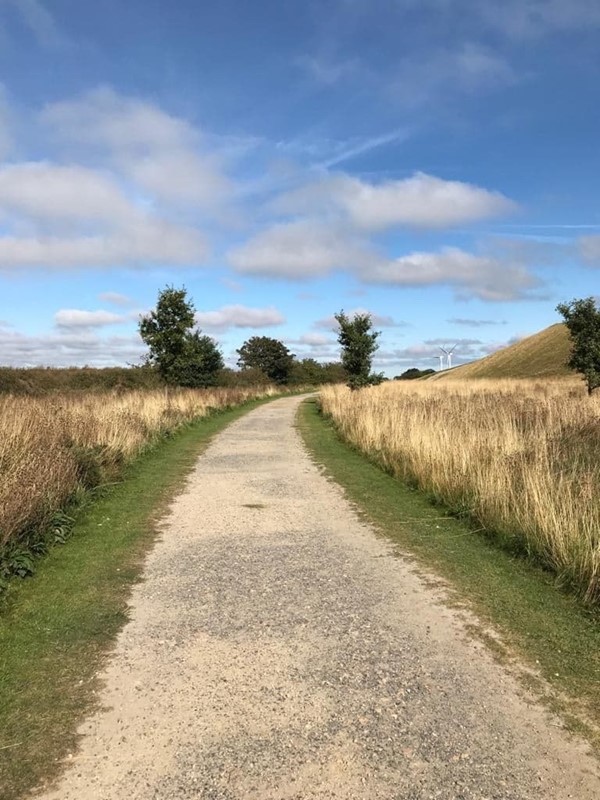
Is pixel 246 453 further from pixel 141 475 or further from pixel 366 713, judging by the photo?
pixel 366 713

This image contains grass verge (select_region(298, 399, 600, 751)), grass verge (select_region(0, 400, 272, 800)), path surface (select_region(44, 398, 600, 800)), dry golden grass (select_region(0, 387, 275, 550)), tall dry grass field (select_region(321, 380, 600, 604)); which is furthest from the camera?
dry golden grass (select_region(0, 387, 275, 550))

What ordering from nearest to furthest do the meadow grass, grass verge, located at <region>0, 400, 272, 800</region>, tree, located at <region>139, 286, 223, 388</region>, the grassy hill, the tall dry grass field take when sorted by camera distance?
grass verge, located at <region>0, 400, 272, 800</region> → the tall dry grass field → the meadow grass → tree, located at <region>139, 286, 223, 388</region> → the grassy hill

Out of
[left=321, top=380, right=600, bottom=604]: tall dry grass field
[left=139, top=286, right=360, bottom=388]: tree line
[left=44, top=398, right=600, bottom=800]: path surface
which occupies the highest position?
[left=139, top=286, right=360, bottom=388]: tree line

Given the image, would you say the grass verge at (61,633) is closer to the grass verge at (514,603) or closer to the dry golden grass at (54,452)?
the dry golden grass at (54,452)

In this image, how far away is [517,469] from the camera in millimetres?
8148

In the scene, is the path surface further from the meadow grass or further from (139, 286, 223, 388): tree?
(139, 286, 223, 388): tree

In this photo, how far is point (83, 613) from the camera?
16.3 ft

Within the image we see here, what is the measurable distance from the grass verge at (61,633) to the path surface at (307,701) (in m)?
0.16

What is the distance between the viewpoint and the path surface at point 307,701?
2.85 m

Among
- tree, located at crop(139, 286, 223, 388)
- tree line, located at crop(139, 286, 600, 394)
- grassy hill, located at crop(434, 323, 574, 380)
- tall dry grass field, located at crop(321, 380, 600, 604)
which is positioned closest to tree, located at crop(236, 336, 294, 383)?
grassy hill, located at crop(434, 323, 574, 380)

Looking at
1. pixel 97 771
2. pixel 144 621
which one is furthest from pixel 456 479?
pixel 97 771

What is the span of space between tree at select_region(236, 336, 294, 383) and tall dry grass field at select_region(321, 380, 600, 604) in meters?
57.5

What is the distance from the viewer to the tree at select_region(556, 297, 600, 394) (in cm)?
Result: 2550

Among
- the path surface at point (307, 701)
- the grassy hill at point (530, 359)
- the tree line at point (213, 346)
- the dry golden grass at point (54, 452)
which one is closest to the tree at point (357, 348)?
the tree line at point (213, 346)
